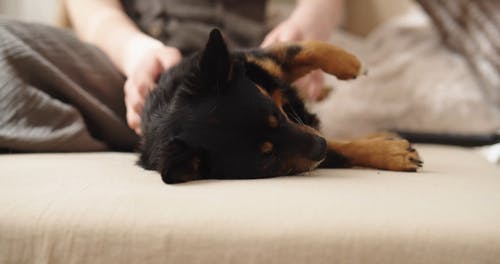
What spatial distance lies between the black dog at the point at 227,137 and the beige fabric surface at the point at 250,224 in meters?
0.14

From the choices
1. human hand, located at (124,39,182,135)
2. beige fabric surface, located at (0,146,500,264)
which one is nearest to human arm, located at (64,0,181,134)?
human hand, located at (124,39,182,135)

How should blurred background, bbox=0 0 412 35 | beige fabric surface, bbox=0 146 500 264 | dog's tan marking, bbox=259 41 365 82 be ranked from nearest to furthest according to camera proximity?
1. beige fabric surface, bbox=0 146 500 264
2. dog's tan marking, bbox=259 41 365 82
3. blurred background, bbox=0 0 412 35

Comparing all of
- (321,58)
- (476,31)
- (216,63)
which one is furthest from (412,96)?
(216,63)

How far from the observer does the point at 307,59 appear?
1.23m

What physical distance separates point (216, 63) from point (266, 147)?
0.70ft

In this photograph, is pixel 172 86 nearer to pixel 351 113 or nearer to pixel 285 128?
pixel 285 128

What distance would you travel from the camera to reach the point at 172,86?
111 cm

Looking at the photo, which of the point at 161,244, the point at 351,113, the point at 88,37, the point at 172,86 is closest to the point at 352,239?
the point at 161,244

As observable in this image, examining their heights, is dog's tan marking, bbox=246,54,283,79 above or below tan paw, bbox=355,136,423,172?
above

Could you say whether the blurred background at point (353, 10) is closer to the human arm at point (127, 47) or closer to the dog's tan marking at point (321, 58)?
the human arm at point (127, 47)

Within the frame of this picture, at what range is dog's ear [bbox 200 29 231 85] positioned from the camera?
96cm

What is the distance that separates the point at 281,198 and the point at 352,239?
5.9 inches

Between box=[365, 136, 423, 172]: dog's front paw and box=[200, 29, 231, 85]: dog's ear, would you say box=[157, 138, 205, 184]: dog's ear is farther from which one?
box=[365, 136, 423, 172]: dog's front paw

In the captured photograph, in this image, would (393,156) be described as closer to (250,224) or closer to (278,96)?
(278,96)
